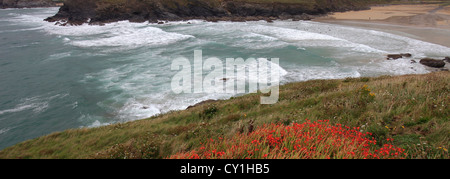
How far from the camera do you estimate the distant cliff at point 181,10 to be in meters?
64.0

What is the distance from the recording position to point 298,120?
304 inches

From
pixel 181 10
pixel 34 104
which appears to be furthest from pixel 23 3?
pixel 34 104

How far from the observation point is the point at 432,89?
8680 millimetres

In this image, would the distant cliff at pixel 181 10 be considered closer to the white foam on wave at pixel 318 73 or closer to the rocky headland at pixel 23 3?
the white foam on wave at pixel 318 73

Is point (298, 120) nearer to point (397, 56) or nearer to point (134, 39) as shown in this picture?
point (397, 56)

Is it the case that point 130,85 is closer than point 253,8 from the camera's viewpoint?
Yes

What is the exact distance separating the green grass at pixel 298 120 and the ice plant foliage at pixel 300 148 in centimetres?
67

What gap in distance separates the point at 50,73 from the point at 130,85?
1121 cm

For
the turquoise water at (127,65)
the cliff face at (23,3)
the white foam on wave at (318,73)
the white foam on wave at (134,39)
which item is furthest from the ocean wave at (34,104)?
the cliff face at (23,3)

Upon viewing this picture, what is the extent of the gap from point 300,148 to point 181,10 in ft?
230

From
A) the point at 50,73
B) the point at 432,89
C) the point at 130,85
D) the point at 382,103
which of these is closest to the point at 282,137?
the point at 382,103

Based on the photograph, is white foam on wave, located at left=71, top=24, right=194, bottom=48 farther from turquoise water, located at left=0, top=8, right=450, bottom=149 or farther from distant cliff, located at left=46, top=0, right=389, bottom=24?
distant cliff, located at left=46, top=0, right=389, bottom=24

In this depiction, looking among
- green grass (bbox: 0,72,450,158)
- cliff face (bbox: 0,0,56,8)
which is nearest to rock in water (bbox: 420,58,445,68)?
green grass (bbox: 0,72,450,158)
